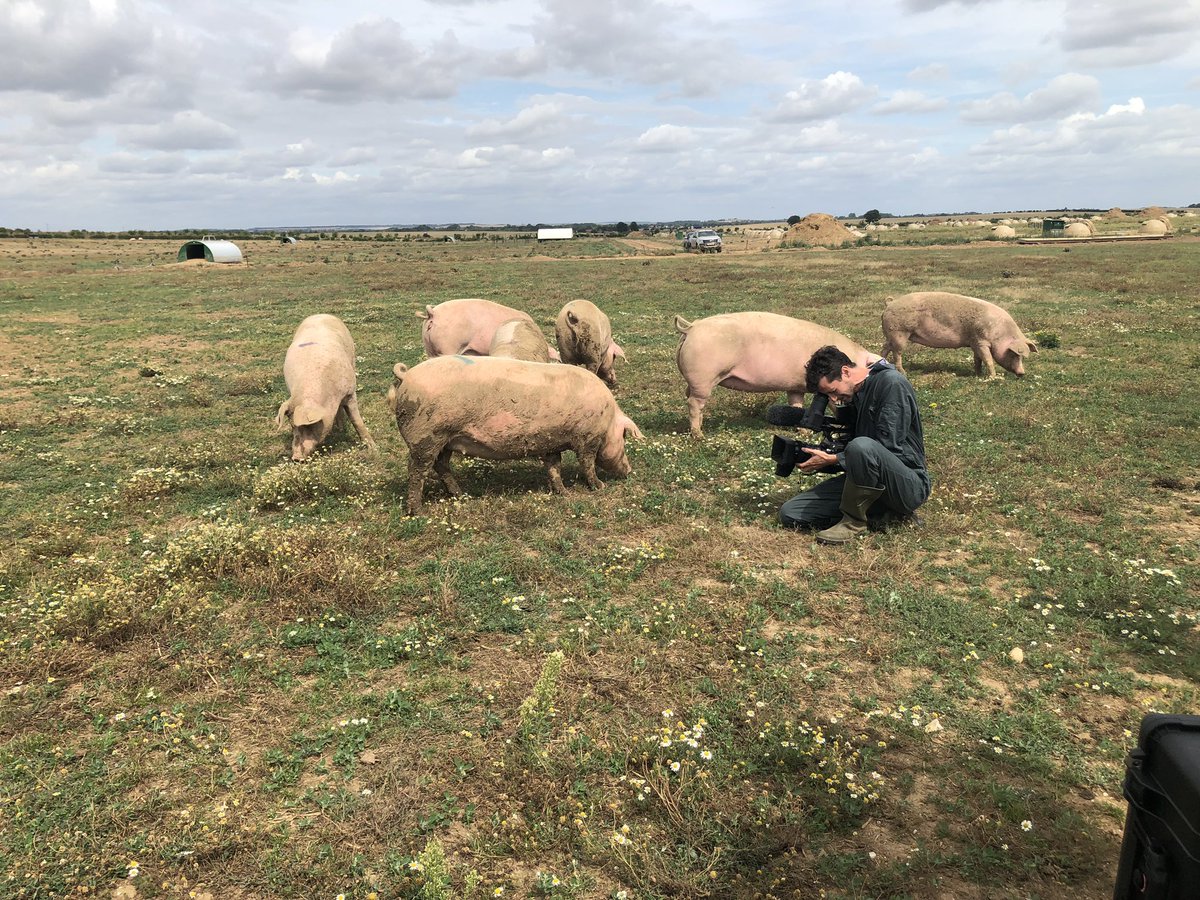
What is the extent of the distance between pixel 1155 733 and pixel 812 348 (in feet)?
29.7

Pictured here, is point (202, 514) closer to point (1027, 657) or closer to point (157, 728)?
point (157, 728)

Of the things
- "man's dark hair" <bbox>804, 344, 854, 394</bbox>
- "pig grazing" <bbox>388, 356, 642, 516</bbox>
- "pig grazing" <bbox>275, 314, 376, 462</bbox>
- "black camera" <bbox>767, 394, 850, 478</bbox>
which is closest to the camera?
"man's dark hair" <bbox>804, 344, 854, 394</bbox>

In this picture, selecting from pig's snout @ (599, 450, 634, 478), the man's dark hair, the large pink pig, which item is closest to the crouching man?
the man's dark hair

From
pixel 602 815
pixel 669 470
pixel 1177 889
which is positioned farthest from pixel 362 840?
pixel 669 470

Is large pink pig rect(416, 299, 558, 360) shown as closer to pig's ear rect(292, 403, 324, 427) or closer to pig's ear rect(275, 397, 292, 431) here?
pig's ear rect(275, 397, 292, 431)

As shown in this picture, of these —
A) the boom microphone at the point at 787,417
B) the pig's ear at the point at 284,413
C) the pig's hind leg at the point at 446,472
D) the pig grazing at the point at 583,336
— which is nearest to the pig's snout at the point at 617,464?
the pig's hind leg at the point at 446,472

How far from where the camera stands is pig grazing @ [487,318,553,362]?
37.4 ft

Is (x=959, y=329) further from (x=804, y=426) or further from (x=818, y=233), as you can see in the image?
(x=818, y=233)

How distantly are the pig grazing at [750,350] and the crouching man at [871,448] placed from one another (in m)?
3.28

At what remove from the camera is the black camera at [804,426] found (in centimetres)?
756

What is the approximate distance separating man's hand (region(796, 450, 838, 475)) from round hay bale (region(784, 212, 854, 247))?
7114 centimetres

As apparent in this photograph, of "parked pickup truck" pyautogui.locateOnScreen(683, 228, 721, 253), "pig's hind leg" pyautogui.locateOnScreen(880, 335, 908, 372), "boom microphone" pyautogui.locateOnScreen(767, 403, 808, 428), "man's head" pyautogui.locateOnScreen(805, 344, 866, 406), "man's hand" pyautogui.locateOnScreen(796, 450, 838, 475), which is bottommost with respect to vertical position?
"man's hand" pyautogui.locateOnScreen(796, 450, 838, 475)

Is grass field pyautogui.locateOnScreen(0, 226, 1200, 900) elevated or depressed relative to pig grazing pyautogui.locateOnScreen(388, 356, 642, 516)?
depressed

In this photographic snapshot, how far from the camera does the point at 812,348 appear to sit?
10.8 m
